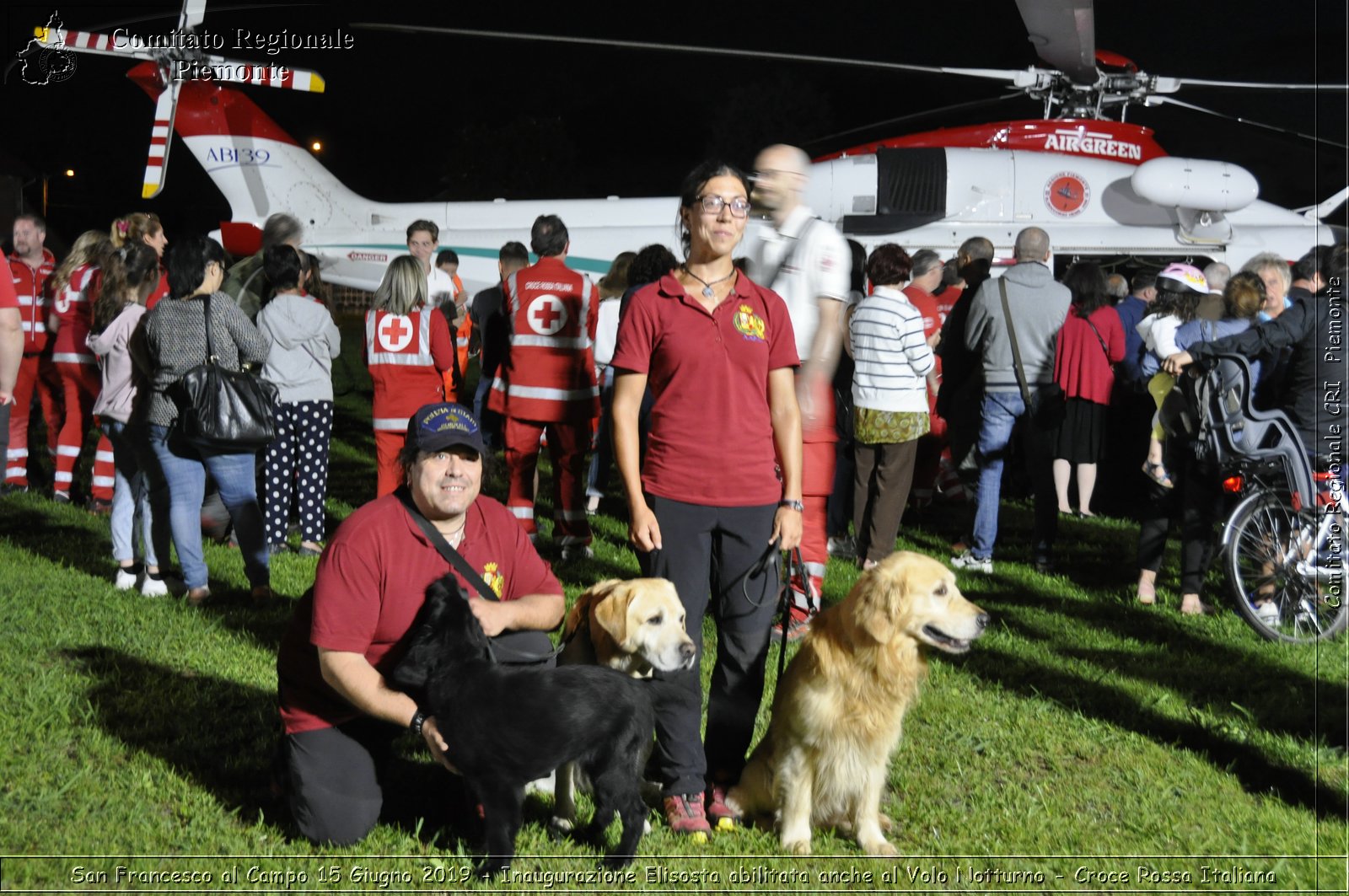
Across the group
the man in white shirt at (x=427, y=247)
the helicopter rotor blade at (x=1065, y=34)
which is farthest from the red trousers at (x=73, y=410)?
the helicopter rotor blade at (x=1065, y=34)

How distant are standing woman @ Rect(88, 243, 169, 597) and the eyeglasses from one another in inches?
142

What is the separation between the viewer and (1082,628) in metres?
5.36

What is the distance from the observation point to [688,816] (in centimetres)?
312

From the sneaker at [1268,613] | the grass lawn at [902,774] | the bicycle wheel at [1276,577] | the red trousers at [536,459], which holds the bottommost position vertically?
the grass lawn at [902,774]

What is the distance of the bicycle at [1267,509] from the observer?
4.45 metres

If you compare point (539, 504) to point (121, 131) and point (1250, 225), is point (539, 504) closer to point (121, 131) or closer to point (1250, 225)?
point (1250, 225)

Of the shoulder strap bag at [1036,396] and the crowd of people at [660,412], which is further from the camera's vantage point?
the shoulder strap bag at [1036,396]

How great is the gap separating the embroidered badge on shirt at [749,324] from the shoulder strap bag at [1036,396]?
12.6 ft

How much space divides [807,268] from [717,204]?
0.85 m

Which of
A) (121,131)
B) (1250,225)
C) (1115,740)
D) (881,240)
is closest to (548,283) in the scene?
(1115,740)

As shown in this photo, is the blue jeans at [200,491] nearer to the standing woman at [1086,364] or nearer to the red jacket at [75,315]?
the red jacket at [75,315]

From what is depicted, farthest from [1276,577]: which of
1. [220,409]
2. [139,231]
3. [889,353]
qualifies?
[139,231]

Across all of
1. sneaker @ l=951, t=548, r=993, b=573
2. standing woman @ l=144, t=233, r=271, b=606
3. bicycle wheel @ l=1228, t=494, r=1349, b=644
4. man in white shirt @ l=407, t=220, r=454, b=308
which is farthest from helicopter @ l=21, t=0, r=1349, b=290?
bicycle wheel @ l=1228, t=494, r=1349, b=644

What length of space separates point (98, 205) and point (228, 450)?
28783 millimetres
